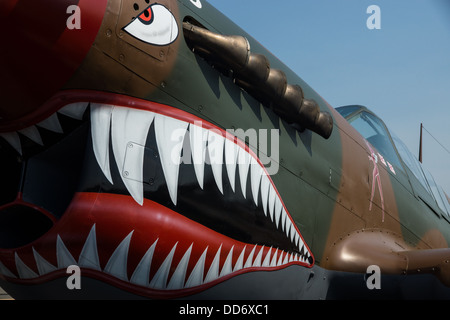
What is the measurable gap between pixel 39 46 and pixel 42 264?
1.00m

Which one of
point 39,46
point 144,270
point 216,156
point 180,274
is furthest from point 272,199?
point 39,46

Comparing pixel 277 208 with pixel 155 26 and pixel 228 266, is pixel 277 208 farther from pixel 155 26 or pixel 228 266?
pixel 155 26

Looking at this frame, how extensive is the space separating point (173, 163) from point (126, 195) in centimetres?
30

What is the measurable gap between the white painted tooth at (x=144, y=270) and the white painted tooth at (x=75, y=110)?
0.71 metres

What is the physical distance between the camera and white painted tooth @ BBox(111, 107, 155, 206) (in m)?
2.31

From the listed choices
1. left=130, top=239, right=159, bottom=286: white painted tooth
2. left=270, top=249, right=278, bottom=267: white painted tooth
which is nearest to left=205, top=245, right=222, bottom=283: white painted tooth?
left=130, top=239, right=159, bottom=286: white painted tooth

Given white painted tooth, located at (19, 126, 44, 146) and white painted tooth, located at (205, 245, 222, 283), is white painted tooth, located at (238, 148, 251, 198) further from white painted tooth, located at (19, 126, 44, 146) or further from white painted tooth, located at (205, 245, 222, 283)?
white painted tooth, located at (19, 126, 44, 146)

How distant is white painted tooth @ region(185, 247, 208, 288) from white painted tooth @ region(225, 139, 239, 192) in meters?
0.43

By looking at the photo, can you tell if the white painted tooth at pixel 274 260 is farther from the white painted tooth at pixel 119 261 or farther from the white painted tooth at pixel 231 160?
the white painted tooth at pixel 119 261

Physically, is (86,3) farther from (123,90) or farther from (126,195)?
(126,195)


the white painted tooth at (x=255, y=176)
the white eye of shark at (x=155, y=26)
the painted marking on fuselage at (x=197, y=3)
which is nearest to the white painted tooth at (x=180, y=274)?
the white painted tooth at (x=255, y=176)

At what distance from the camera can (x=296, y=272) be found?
3158 mm

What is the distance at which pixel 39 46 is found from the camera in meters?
2.11
